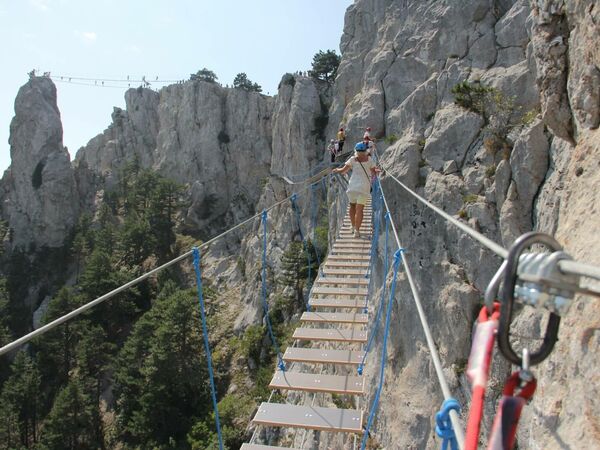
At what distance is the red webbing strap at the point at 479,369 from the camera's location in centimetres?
135

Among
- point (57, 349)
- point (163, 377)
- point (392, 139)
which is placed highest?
point (392, 139)

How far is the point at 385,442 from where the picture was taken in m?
8.54

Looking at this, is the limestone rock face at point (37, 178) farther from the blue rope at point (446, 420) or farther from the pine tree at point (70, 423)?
the blue rope at point (446, 420)

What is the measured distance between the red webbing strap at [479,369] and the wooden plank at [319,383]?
4.54 metres

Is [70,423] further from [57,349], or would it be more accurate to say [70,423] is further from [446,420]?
[446,420]

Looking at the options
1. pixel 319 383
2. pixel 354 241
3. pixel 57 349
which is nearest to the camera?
pixel 319 383

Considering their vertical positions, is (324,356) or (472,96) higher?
(472,96)

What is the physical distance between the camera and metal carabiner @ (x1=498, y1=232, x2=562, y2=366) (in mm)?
1399

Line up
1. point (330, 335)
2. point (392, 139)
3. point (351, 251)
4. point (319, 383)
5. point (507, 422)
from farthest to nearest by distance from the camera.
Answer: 1. point (392, 139)
2. point (351, 251)
3. point (330, 335)
4. point (319, 383)
5. point (507, 422)

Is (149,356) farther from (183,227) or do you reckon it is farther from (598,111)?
(598,111)

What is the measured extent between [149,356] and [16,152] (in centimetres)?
4326

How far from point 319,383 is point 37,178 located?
202ft

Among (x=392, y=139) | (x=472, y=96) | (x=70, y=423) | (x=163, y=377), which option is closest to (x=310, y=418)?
(x=472, y=96)

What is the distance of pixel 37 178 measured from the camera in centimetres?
5603
